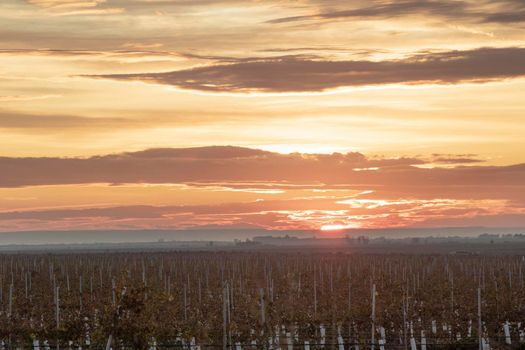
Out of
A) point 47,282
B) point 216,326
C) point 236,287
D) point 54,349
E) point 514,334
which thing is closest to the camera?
point 216,326

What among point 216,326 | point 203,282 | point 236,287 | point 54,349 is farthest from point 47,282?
point 216,326

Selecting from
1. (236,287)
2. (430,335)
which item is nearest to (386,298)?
(430,335)

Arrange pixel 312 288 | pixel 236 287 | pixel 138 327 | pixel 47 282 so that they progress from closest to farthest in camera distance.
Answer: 1. pixel 138 327
2. pixel 312 288
3. pixel 236 287
4. pixel 47 282

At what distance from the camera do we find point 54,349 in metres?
35.9

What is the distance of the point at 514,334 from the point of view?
3856 centimetres

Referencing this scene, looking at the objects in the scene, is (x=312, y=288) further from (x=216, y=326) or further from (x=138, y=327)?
(x=138, y=327)

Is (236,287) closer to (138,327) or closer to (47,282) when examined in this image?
(47,282)

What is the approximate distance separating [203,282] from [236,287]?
9040 mm

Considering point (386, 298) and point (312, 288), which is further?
point (312, 288)

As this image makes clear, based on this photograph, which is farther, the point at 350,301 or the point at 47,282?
the point at 47,282

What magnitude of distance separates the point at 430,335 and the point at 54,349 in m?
14.8

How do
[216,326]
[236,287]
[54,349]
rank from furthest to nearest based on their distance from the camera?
[236,287] → [54,349] → [216,326]

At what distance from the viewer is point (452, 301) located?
43.1 m

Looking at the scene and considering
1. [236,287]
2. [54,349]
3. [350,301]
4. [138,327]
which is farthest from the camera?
[236,287]
